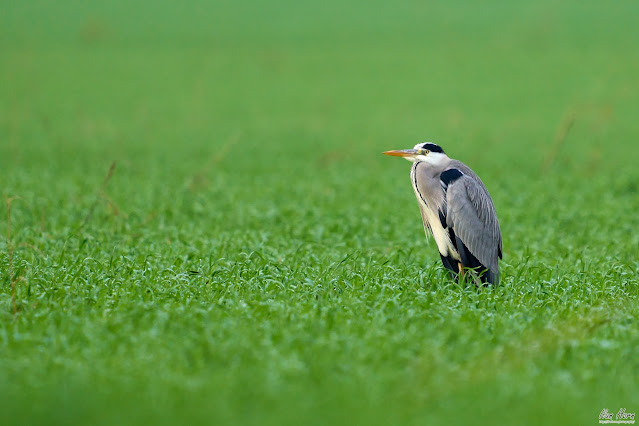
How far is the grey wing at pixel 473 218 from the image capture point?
6.89 metres

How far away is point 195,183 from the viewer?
12.7 metres

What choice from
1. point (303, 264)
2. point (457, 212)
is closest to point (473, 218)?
point (457, 212)

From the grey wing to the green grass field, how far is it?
0.39 meters

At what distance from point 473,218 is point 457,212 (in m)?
0.18

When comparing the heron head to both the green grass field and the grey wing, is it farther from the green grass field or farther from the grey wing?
the green grass field

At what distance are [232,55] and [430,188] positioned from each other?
28.0 meters

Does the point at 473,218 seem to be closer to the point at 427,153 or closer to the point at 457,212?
the point at 457,212

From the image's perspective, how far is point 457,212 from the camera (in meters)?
6.90

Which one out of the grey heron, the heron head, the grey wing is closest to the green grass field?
the grey heron

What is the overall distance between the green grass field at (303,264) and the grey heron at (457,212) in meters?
0.28

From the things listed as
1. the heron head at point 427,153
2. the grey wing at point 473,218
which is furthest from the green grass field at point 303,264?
the heron head at point 427,153

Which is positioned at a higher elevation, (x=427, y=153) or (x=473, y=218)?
(x=427, y=153)

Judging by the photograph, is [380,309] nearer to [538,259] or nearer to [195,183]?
[538,259]

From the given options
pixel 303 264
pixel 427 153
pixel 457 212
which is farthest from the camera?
pixel 303 264
